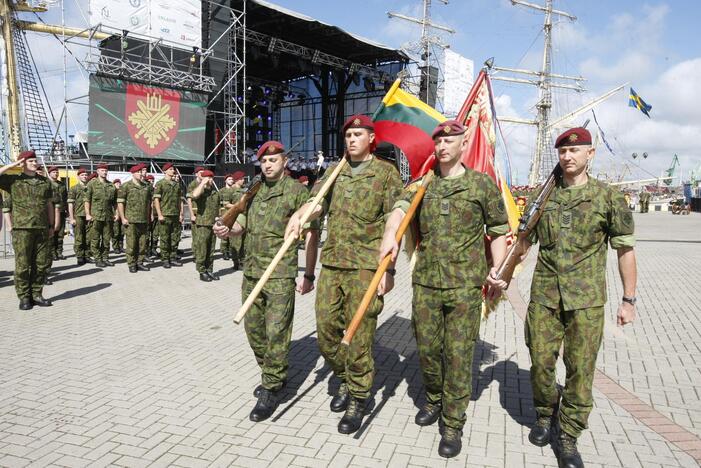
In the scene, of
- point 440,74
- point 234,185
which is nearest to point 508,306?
point 234,185

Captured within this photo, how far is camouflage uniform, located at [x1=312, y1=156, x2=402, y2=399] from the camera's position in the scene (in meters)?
3.54

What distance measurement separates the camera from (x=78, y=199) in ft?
36.7

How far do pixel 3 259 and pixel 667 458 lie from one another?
42.3ft

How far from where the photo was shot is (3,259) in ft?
37.2

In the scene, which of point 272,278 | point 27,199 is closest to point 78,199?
point 27,199

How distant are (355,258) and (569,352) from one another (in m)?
1.52

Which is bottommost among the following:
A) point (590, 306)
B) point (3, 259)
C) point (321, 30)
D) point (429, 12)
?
point (3, 259)

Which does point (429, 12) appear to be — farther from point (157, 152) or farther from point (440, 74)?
point (157, 152)

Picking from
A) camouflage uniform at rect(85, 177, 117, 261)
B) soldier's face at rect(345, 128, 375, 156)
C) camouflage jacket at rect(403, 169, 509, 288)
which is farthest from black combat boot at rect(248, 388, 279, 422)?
camouflage uniform at rect(85, 177, 117, 261)

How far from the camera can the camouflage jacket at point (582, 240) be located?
3.03 m

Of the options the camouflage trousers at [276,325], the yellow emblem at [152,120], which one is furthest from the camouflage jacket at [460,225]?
the yellow emblem at [152,120]

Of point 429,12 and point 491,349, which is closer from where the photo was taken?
point 491,349

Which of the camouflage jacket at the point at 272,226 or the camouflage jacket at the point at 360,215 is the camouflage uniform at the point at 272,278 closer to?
the camouflage jacket at the point at 272,226

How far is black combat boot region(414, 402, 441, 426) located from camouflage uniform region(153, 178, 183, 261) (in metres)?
7.98
